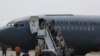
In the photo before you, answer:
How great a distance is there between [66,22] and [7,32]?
4.84 metres

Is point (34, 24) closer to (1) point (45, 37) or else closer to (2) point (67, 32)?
(1) point (45, 37)

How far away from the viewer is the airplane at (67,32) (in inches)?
1204

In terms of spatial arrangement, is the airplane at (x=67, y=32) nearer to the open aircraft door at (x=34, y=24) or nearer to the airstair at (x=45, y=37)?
the open aircraft door at (x=34, y=24)

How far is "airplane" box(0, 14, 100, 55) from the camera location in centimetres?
3059

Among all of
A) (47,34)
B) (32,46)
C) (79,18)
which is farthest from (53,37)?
(79,18)

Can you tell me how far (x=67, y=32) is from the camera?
1253 inches

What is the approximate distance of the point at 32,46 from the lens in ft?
101

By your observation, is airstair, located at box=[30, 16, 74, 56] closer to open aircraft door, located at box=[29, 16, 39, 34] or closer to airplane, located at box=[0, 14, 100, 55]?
open aircraft door, located at box=[29, 16, 39, 34]

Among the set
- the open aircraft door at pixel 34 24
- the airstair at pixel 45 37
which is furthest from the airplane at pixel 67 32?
the airstair at pixel 45 37

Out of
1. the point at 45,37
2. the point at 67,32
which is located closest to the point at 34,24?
the point at 45,37

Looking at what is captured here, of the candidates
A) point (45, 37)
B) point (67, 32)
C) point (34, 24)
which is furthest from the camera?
point (67, 32)

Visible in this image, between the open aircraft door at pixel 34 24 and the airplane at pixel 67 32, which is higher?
the open aircraft door at pixel 34 24

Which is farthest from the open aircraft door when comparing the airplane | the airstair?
the airplane

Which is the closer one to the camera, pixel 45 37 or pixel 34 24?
pixel 45 37
